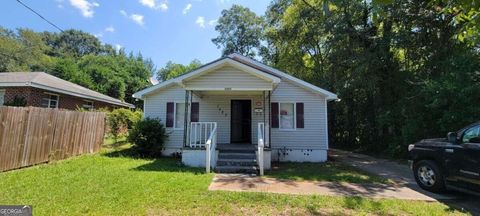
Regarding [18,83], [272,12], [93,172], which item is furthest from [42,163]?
[272,12]

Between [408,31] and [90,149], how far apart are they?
50.3ft

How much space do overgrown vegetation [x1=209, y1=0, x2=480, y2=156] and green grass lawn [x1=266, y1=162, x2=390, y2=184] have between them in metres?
4.31

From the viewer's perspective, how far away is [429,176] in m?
7.77

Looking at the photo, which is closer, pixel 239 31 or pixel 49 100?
pixel 49 100

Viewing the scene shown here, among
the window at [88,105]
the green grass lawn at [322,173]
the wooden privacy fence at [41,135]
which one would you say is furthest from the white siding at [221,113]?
the window at [88,105]

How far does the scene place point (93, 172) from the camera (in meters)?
8.79

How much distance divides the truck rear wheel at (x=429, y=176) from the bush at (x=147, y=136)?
9277mm

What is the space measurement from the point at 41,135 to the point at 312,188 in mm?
8361

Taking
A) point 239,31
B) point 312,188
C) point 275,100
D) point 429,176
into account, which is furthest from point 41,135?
point 239,31

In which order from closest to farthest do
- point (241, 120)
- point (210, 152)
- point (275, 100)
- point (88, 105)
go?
1. point (210, 152)
2. point (275, 100)
3. point (241, 120)
4. point (88, 105)

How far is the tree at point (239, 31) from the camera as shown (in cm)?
3938

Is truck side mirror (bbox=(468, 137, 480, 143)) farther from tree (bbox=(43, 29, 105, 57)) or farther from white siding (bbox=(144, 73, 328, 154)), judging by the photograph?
tree (bbox=(43, 29, 105, 57))

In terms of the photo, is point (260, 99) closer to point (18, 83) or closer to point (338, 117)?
point (338, 117)

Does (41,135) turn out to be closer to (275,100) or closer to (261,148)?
(261,148)
